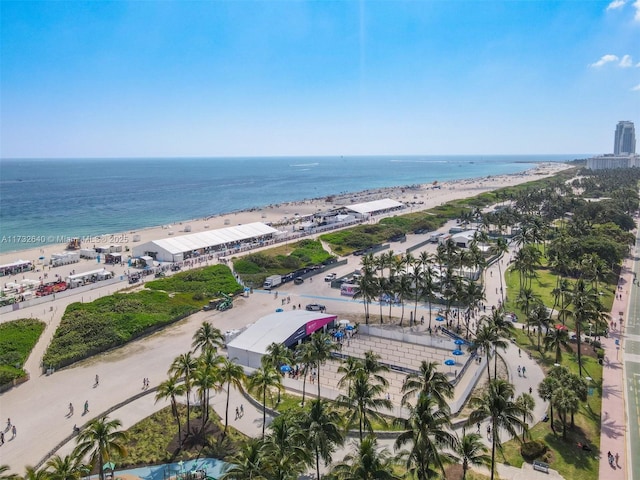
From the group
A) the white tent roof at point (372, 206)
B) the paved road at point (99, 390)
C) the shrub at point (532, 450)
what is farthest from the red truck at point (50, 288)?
the white tent roof at point (372, 206)

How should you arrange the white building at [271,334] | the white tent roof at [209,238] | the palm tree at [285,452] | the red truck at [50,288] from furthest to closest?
the white tent roof at [209,238], the red truck at [50,288], the white building at [271,334], the palm tree at [285,452]

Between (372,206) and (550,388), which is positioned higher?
(550,388)

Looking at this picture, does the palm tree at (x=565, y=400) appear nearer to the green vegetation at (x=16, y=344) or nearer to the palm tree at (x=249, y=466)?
the palm tree at (x=249, y=466)

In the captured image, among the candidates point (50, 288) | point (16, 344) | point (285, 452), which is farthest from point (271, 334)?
point (50, 288)

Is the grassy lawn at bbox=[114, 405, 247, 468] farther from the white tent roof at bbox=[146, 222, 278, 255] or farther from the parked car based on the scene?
the white tent roof at bbox=[146, 222, 278, 255]

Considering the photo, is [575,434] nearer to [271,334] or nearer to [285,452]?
[285,452]

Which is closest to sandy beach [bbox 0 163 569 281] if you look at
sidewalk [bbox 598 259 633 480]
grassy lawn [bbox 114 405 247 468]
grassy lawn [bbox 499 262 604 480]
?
grassy lawn [bbox 114 405 247 468]

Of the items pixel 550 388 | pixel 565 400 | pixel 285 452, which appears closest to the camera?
pixel 285 452
